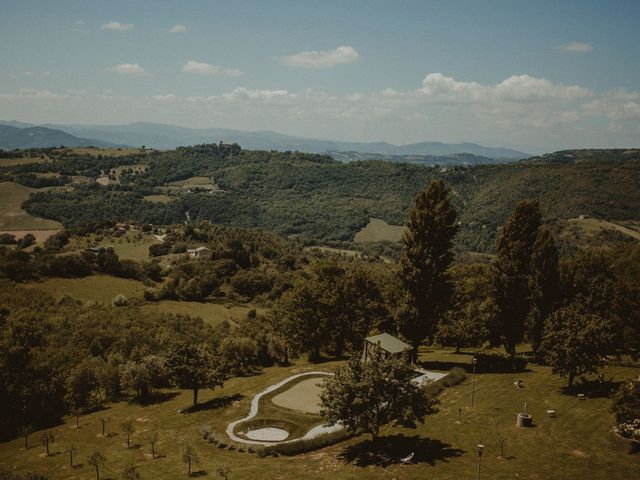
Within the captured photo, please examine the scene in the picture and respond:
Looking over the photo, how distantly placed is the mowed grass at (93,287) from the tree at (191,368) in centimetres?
4530

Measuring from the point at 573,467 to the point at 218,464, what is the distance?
73.7 ft

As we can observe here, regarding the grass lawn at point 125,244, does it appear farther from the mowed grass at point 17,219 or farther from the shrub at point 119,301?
the mowed grass at point 17,219

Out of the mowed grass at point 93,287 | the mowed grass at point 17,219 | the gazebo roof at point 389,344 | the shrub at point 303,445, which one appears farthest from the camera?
the mowed grass at point 17,219

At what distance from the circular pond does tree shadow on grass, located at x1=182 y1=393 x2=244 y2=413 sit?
733 centimetres

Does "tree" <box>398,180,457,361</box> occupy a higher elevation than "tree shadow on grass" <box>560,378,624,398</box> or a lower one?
higher

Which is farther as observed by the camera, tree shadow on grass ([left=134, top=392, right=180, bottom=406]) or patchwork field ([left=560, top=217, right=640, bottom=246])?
patchwork field ([left=560, top=217, right=640, bottom=246])

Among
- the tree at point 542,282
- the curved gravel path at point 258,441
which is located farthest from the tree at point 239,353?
the tree at point 542,282

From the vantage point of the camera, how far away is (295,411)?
40656mm

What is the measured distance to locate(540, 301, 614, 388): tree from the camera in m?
31.8

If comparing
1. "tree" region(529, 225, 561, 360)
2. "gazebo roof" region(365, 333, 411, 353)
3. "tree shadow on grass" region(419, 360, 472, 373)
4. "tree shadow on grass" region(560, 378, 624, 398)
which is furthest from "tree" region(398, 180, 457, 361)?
"tree shadow on grass" region(560, 378, 624, 398)

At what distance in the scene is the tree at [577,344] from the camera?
31.8 metres

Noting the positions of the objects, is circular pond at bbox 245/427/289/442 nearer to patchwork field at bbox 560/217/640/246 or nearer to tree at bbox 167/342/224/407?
A: tree at bbox 167/342/224/407

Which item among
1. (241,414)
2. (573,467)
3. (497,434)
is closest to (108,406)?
(241,414)

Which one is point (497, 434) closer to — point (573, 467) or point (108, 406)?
point (573, 467)
